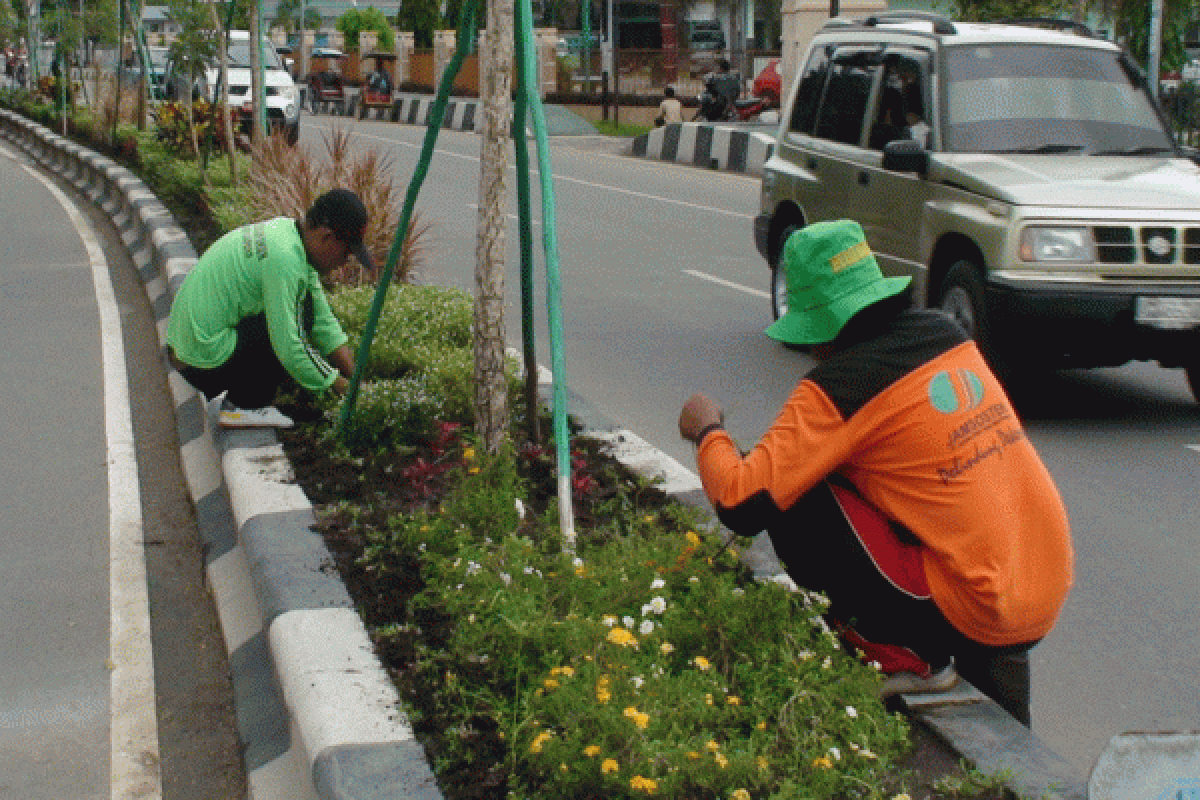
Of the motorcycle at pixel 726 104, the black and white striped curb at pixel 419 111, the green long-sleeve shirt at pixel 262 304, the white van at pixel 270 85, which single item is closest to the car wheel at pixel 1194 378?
the green long-sleeve shirt at pixel 262 304

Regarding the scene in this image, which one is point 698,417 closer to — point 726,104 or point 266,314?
point 266,314

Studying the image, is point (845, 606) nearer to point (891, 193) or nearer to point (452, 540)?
point (452, 540)

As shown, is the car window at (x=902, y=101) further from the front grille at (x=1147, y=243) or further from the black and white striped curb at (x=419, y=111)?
the black and white striped curb at (x=419, y=111)

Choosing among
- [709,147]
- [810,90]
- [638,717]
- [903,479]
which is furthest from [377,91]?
[638,717]

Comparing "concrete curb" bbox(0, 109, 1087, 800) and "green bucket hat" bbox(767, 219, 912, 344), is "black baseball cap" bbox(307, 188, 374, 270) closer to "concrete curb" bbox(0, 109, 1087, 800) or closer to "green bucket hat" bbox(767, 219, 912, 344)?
"concrete curb" bbox(0, 109, 1087, 800)

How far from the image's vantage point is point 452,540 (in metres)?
5.00

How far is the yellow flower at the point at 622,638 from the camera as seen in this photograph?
153 inches

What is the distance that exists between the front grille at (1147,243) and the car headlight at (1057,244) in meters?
0.05

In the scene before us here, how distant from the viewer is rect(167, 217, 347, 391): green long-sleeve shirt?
6562mm

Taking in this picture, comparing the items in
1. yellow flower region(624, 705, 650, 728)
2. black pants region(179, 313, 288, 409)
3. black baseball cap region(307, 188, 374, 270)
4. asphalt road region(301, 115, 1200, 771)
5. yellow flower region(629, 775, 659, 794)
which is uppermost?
black baseball cap region(307, 188, 374, 270)

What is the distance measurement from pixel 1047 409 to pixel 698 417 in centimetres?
490

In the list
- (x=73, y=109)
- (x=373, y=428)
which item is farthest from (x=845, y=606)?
(x=73, y=109)

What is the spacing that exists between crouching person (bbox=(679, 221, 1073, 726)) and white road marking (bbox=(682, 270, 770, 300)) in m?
8.59

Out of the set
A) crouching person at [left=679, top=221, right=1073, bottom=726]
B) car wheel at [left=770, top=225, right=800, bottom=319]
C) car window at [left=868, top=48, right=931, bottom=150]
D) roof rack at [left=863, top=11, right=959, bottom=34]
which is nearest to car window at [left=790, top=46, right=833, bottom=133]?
roof rack at [left=863, top=11, right=959, bottom=34]
